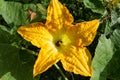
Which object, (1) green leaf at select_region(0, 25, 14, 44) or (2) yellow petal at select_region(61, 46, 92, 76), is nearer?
(2) yellow petal at select_region(61, 46, 92, 76)

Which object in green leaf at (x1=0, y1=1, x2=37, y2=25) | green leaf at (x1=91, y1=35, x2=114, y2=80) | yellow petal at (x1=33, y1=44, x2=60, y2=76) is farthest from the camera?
green leaf at (x1=0, y1=1, x2=37, y2=25)

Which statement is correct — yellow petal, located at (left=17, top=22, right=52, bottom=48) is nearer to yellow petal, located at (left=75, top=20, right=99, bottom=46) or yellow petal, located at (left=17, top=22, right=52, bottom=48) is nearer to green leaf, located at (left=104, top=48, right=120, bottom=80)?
yellow petal, located at (left=75, top=20, right=99, bottom=46)

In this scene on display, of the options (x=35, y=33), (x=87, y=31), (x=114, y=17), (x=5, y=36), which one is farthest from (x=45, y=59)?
(x=114, y=17)

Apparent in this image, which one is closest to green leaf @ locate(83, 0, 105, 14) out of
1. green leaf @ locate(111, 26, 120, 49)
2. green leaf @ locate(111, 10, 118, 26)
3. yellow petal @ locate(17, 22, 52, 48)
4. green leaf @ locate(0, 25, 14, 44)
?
green leaf @ locate(111, 10, 118, 26)

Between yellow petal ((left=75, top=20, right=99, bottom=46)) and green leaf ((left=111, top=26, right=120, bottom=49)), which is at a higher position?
yellow petal ((left=75, top=20, right=99, bottom=46))

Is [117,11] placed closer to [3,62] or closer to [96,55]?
[96,55]

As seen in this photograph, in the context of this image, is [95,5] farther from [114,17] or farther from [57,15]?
[57,15]
